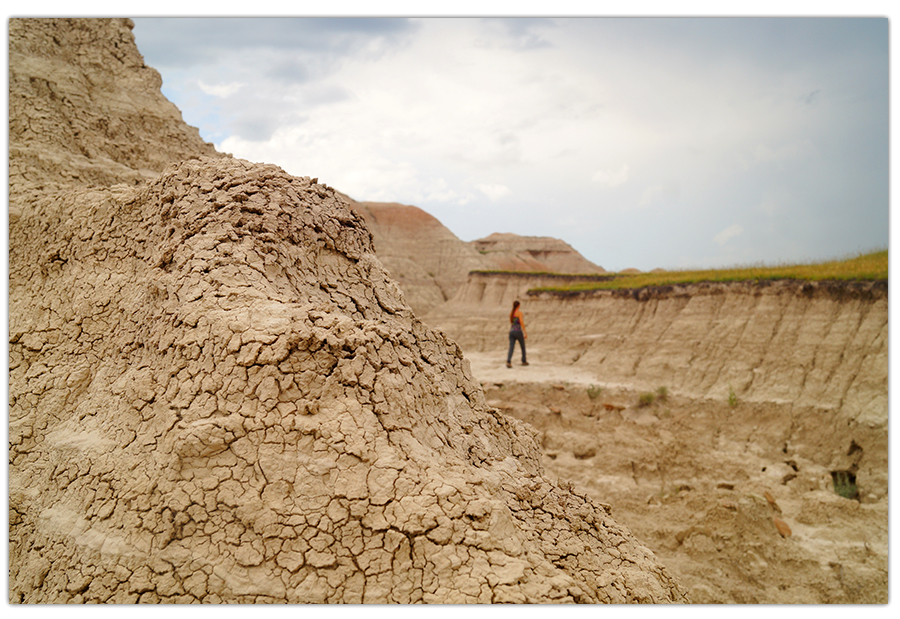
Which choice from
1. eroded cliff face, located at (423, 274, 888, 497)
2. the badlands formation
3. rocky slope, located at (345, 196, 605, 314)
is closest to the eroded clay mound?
the badlands formation

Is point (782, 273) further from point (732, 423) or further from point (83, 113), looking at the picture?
point (83, 113)

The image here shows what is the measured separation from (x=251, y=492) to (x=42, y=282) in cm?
246

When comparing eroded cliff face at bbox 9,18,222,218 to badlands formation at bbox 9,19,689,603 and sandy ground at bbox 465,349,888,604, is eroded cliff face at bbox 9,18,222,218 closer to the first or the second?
badlands formation at bbox 9,19,689,603

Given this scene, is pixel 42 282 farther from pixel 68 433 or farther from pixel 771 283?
pixel 771 283

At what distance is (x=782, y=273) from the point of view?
36.6 ft

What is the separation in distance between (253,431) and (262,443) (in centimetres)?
7

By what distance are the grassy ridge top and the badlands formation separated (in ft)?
29.6

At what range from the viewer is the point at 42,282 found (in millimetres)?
3508

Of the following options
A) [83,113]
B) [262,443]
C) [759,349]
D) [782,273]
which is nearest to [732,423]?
[759,349]

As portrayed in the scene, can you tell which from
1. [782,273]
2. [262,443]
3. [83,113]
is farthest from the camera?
[782,273]

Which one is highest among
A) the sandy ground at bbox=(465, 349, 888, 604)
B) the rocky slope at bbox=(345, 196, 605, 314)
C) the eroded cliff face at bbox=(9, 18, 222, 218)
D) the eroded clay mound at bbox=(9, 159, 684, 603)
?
the rocky slope at bbox=(345, 196, 605, 314)


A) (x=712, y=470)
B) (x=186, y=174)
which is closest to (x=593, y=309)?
(x=712, y=470)

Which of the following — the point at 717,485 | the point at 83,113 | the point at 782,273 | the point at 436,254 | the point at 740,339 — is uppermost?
the point at 436,254

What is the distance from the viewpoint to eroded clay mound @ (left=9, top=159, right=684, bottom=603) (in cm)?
210
